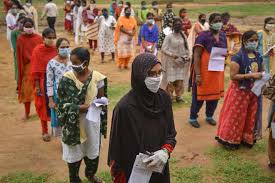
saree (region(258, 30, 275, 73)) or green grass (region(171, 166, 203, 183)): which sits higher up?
saree (region(258, 30, 275, 73))

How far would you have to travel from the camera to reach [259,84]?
512cm

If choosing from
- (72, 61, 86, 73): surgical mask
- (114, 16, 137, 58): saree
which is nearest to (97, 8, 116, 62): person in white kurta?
(114, 16, 137, 58): saree

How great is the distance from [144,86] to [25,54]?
3.91 meters

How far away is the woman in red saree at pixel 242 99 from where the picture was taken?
5.15 meters

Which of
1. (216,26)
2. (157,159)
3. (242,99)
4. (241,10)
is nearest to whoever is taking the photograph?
(157,159)

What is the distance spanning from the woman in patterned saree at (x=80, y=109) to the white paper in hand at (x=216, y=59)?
2301 millimetres

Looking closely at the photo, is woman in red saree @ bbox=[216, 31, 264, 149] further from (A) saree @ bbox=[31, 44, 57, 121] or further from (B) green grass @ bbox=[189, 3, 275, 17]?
(B) green grass @ bbox=[189, 3, 275, 17]

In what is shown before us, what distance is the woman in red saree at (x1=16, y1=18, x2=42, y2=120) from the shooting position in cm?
620

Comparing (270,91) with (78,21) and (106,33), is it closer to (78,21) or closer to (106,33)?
(106,33)

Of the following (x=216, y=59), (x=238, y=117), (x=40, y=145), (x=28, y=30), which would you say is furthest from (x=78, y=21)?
(x=238, y=117)

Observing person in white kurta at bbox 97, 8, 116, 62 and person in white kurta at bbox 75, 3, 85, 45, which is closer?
person in white kurta at bbox 97, 8, 116, 62

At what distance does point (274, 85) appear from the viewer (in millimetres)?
4402

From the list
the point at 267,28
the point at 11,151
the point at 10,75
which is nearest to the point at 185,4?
the point at 10,75

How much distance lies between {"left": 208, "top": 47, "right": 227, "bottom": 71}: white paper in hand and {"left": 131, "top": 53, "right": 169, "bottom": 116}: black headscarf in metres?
3.19
